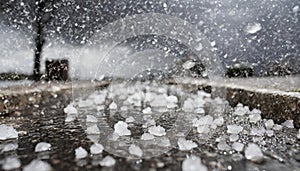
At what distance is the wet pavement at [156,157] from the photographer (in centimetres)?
133

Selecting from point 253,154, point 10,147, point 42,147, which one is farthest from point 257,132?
point 10,147

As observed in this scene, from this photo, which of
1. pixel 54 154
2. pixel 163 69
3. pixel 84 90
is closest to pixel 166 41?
pixel 84 90

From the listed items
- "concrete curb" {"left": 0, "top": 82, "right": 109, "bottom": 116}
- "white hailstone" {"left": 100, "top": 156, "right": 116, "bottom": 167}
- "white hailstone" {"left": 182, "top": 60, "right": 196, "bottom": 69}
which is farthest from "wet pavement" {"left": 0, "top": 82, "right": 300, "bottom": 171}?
"white hailstone" {"left": 182, "top": 60, "right": 196, "bottom": 69}

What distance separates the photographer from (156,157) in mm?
1446

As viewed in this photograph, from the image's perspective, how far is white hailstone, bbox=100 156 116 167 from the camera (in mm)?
1315

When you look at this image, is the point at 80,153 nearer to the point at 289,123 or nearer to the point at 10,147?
the point at 10,147

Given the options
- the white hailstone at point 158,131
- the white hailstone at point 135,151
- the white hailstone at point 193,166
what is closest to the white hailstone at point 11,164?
the white hailstone at point 135,151

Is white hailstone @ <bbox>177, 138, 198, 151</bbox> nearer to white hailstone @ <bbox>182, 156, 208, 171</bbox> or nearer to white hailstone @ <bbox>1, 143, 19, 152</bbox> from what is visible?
white hailstone @ <bbox>182, 156, 208, 171</bbox>

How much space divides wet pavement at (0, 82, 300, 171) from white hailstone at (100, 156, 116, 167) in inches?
0.7

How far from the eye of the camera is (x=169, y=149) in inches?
62.7

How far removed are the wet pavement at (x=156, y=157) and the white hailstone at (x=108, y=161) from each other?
0.02 meters

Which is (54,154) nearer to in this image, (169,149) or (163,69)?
(169,149)

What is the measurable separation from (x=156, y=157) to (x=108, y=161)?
0.22 metres

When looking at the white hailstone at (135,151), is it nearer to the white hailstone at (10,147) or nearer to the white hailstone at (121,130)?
the white hailstone at (121,130)
